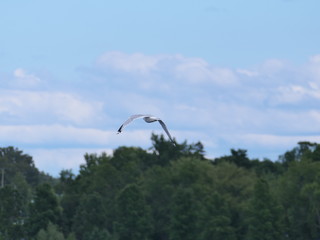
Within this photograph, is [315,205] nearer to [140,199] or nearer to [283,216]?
[283,216]

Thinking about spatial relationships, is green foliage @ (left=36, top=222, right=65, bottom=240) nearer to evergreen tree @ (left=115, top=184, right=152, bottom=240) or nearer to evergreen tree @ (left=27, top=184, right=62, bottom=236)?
evergreen tree @ (left=27, top=184, right=62, bottom=236)

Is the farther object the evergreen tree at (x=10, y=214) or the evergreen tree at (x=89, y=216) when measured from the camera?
the evergreen tree at (x=10, y=214)

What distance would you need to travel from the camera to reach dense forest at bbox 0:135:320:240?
135000 mm

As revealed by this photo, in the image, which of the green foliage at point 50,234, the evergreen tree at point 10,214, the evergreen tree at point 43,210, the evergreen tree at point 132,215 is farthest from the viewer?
the evergreen tree at point 10,214

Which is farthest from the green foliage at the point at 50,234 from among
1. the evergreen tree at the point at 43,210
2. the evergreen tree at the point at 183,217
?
the evergreen tree at the point at 183,217

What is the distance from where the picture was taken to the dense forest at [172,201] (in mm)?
135000

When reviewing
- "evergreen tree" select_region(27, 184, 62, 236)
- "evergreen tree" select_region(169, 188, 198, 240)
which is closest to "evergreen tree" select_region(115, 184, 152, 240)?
"evergreen tree" select_region(169, 188, 198, 240)

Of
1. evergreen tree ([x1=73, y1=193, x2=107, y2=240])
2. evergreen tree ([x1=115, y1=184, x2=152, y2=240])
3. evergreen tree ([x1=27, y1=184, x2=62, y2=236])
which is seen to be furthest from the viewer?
evergreen tree ([x1=27, y1=184, x2=62, y2=236])

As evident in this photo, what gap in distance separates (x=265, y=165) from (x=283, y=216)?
48356 millimetres

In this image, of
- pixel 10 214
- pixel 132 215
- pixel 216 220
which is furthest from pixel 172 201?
pixel 10 214

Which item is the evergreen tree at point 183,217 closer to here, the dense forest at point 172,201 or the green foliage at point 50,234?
the dense forest at point 172,201

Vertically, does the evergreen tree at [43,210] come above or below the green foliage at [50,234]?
above

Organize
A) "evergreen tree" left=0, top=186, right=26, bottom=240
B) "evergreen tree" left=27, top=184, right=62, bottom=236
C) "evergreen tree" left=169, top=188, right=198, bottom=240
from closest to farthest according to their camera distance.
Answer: "evergreen tree" left=169, top=188, right=198, bottom=240
"evergreen tree" left=27, top=184, right=62, bottom=236
"evergreen tree" left=0, top=186, right=26, bottom=240

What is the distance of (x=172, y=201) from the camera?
504 feet
